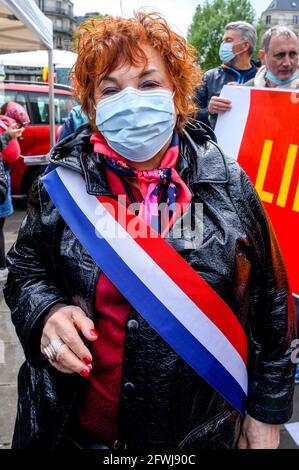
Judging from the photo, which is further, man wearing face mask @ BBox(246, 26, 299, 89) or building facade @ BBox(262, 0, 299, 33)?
building facade @ BBox(262, 0, 299, 33)

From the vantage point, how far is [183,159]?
133cm

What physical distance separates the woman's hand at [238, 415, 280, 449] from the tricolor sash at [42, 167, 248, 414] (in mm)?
63

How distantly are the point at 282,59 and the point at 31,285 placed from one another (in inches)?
88.7

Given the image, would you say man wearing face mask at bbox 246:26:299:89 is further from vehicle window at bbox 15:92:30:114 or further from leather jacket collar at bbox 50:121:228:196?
vehicle window at bbox 15:92:30:114

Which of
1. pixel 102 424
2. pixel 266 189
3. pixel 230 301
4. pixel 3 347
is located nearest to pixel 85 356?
pixel 102 424

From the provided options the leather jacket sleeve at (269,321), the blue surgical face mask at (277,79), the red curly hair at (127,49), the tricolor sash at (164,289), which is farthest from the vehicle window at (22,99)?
the leather jacket sleeve at (269,321)

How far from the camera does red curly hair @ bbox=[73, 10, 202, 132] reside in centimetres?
127

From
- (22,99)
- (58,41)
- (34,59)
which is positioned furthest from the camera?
(58,41)

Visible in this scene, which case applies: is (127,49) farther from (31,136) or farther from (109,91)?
(31,136)

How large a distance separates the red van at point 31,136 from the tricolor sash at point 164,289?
667 centimetres

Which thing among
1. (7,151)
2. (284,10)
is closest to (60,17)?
(284,10)

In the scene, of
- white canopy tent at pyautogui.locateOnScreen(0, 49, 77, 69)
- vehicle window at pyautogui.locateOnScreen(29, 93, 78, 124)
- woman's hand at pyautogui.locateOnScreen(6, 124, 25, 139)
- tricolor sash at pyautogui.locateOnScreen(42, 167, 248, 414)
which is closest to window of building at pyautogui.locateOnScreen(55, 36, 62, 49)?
white canopy tent at pyautogui.locateOnScreen(0, 49, 77, 69)

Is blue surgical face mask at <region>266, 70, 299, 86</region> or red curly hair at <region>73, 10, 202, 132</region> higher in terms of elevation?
red curly hair at <region>73, 10, 202, 132</region>
